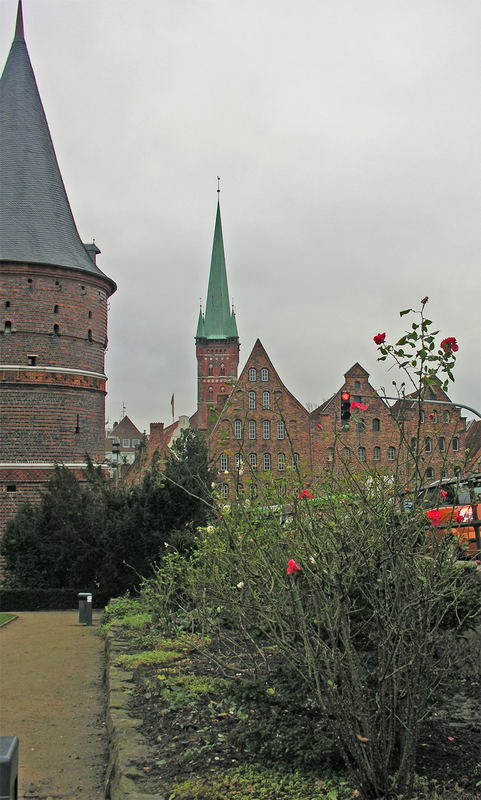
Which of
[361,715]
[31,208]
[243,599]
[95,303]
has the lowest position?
[361,715]

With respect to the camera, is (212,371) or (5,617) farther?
(212,371)

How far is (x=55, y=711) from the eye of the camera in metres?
9.41

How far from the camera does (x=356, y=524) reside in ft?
16.9

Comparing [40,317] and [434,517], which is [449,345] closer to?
[434,517]

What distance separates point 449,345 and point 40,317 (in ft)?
89.0

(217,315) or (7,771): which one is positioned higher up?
(217,315)

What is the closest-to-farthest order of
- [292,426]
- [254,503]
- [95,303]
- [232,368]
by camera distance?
[254,503] → [95,303] → [292,426] → [232,368]

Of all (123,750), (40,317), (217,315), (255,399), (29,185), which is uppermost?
(217,315)

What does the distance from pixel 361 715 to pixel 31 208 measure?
99.7ft

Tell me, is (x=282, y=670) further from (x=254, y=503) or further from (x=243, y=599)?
(x=254, y=503)

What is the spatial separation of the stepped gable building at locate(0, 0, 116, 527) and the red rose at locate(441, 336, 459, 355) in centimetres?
2588

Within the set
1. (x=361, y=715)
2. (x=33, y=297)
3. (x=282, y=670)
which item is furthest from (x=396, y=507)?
(x=33, y=297)

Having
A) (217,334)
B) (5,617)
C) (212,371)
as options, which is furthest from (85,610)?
(212,371)

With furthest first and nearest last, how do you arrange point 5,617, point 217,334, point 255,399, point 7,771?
point 217,334 → point 255,399 → point 5,617 → point 7,771
